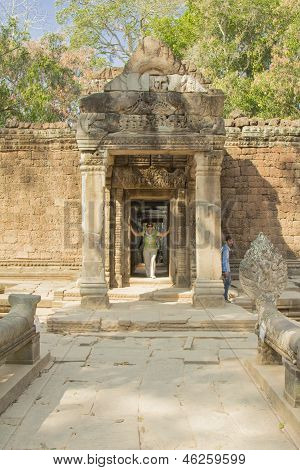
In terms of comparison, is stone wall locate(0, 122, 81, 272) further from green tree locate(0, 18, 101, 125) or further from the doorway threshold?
green tree locate(0, 18, 101, 125)

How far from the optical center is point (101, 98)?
9.71 metres

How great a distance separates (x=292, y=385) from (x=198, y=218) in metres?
5.89

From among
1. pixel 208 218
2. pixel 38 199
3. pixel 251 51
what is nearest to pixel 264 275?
pixel 208 218

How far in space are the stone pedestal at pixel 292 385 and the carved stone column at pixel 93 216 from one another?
18.7ft

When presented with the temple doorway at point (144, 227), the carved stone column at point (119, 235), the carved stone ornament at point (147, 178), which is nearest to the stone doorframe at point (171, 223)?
the carved stone column at point (119, 235)

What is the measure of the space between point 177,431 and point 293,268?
1024cm

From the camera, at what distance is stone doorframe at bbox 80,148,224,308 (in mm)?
9766

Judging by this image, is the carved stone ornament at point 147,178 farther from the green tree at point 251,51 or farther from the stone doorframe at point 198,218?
the green tree at point 251,51

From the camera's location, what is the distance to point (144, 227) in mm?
14680

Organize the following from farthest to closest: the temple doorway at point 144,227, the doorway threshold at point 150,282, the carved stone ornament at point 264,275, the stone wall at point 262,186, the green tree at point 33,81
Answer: the green tree at point 33,81 → the temple doorway at point 144,227 → the stone wall at point 262,186 → the doorway threshold at point 150,282 → the carved stone ornament at point 264,275

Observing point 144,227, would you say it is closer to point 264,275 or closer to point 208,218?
point 208,218

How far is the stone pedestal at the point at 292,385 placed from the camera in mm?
4195

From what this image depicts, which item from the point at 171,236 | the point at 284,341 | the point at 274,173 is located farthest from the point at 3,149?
the point at 284,341

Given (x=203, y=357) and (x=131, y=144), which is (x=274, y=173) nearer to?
(x=131, y=144)
